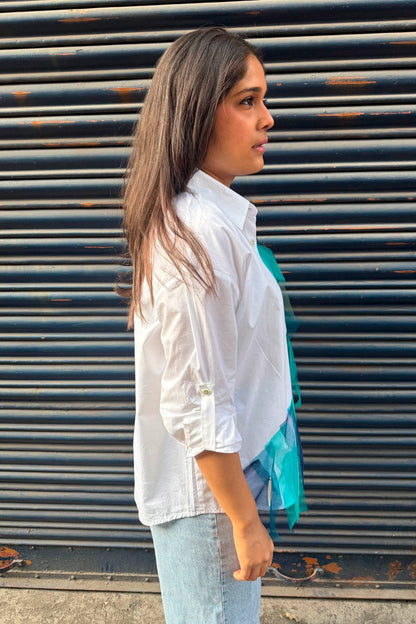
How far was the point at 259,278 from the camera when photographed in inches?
56.8

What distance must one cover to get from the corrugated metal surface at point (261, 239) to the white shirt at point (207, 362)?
1093 mm

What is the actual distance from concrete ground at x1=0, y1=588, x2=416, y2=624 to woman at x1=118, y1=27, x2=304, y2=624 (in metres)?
1.28

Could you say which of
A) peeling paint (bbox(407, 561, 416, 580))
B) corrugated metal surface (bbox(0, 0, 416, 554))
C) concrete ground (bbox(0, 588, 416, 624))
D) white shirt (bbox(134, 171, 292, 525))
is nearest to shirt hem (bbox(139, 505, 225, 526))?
white shirt (bbox(134, 171, 292, 525))

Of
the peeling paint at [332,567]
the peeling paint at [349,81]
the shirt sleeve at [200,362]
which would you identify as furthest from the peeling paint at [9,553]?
the peeling paint at [349,81]

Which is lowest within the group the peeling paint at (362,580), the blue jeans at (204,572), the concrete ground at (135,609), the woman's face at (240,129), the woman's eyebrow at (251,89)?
the concrete ground at (135,609)

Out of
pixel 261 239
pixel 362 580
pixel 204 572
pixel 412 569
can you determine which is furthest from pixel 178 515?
pixel 412 569

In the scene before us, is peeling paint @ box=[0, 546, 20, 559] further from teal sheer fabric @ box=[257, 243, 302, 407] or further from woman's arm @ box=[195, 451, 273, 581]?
woman's arm @ box=[195, 451, 273, 581]

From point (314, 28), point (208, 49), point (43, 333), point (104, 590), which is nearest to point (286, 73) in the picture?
point (314, 28)

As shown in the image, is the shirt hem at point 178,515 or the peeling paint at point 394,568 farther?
the peeling paint at point 394,568

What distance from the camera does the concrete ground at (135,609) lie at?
265 centimetres

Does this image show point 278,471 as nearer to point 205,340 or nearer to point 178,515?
point 178,515

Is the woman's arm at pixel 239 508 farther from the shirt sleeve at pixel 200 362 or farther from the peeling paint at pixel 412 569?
the peeling paint at pixel 412 569

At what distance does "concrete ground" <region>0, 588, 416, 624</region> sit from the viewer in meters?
2.65

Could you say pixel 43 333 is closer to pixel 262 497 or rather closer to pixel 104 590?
pixel 104 590
